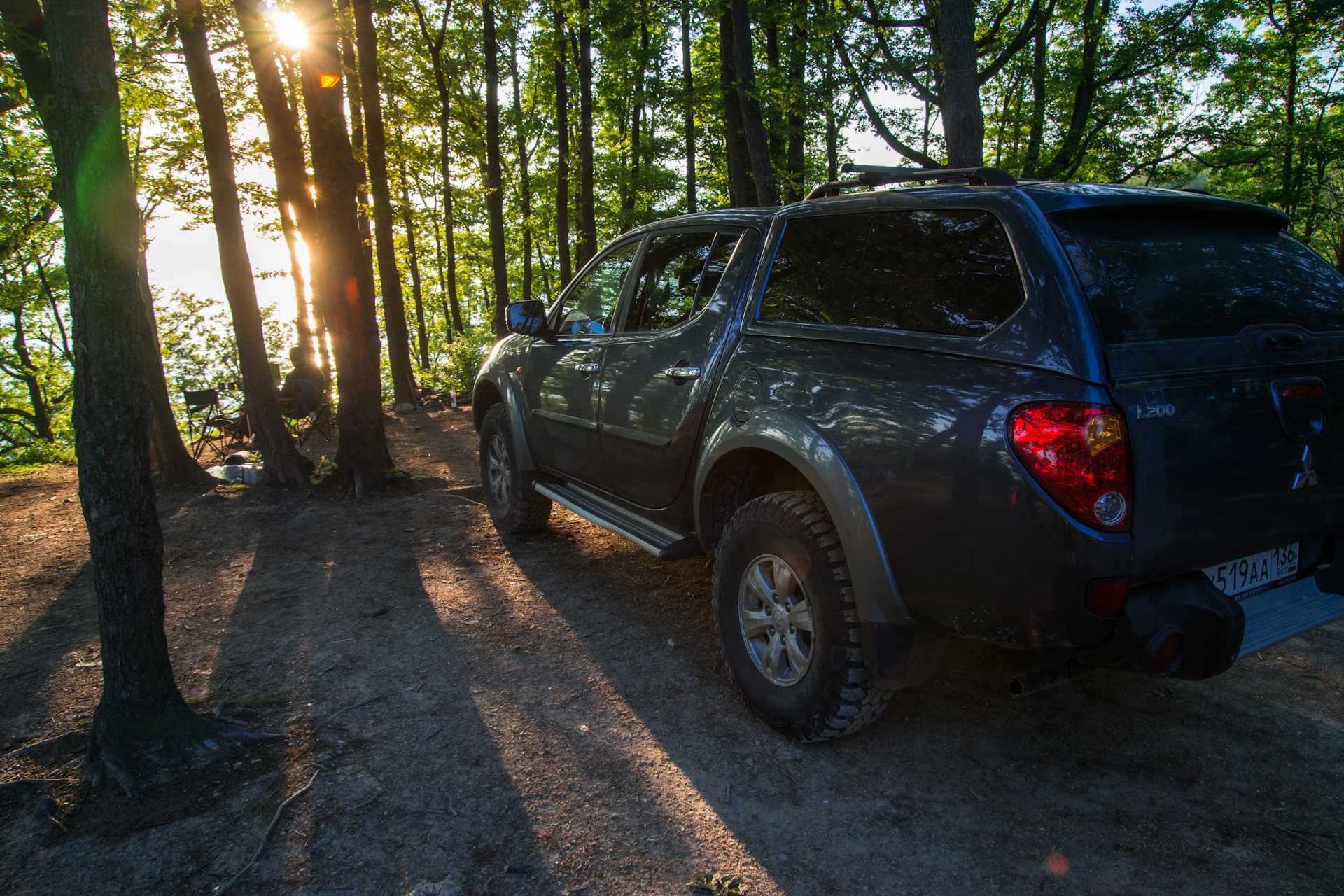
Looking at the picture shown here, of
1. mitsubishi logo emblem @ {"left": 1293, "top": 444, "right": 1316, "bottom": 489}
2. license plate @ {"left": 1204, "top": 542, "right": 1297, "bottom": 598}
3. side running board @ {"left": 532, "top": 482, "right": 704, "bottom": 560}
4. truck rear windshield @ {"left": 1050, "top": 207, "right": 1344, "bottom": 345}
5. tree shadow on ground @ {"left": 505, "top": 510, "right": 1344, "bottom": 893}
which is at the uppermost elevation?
truck rear windshield @ {"left": 1050, "top": 207, "right": 1344, "bottom": 345}

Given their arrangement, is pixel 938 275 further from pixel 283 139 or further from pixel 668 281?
pixel 283 139

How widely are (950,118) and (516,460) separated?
5223 millimetres

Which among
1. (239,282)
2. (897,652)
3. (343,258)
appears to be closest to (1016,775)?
(897,652)

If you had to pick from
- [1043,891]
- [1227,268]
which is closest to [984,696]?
[1043,891]

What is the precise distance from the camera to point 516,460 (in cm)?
521

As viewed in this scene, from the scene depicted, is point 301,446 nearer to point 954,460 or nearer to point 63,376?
point 954,460

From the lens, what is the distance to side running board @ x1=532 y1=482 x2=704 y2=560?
139 inches

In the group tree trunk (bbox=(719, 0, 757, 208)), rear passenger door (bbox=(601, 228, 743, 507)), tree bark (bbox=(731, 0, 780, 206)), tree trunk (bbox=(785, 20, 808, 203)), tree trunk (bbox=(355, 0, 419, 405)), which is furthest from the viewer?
tree trunk (bbox=(785, 20, 808, 203))

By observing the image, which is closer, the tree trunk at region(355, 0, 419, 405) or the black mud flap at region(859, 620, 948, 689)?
the black mud flap at region(859, 620, 948, 689)

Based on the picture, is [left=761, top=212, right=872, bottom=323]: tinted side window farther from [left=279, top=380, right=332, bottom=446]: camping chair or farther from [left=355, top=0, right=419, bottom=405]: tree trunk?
[left=355, top=0, right=419, bottom=405]: tree trunk

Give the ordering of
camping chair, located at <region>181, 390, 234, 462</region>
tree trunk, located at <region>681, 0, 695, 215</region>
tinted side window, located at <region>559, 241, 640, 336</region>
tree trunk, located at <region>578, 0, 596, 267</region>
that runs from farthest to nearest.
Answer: tree trunk, located at <region>681, 0, 695, 215</region> → tree trunk, located at <region>578, 0, 596, 267</region> → camping chair, located at <region>181, 390, 234, 462</region> → tinted side window, located at <region>559, 241, 640, 336</region>

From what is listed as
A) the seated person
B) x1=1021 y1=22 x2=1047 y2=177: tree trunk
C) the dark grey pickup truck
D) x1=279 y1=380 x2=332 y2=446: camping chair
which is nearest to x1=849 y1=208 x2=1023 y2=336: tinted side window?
the dark grey pickup truck

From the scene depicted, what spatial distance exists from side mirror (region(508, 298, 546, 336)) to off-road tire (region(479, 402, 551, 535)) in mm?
700

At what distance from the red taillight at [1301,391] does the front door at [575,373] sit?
2.93 m
